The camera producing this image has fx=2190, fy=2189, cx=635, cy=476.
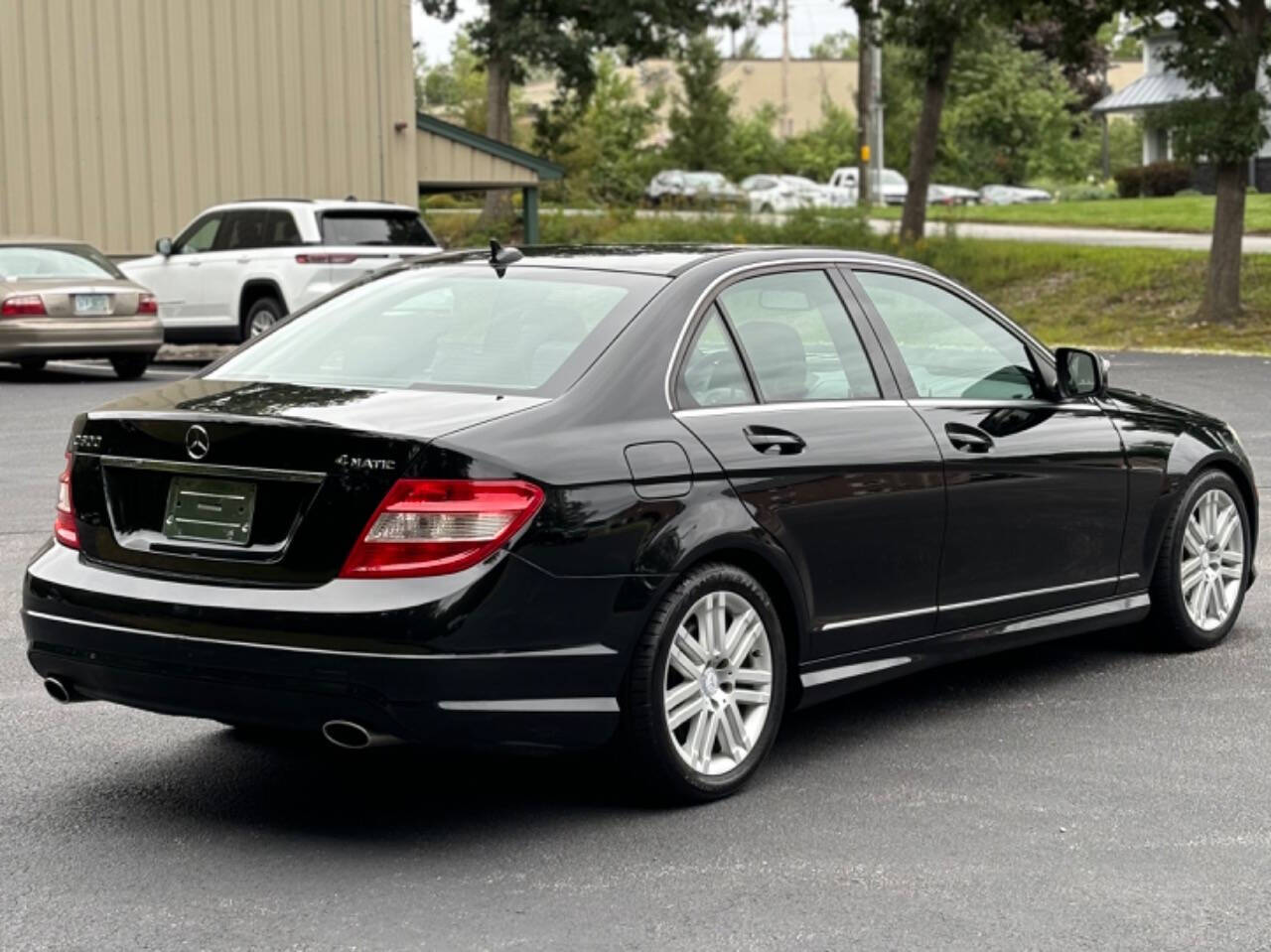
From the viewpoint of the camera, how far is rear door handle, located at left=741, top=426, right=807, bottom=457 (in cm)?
608

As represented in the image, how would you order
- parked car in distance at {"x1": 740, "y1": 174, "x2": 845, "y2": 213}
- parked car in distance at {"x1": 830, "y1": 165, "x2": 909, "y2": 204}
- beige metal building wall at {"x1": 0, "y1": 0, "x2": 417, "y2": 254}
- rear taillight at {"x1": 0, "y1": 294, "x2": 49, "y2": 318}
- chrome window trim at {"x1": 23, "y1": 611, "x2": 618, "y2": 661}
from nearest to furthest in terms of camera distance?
chrome window trim at {"x1": 23, "y1": 611, "x2": 618, "y2": 661} < rear taillight at {"x1": 0, "y1": 294, "x2": 49, "y2": 318} < beige metal building wall at {"x1": 0, "y1": 0, "x2": 417, "y2": 254} < parked car in distance at {"x1": 740, "y1": 174, "x2": 845, "y2": 213} < parked car in distance at {"x1": 830, "y1": 165, "x2": 909, "y2": 204}

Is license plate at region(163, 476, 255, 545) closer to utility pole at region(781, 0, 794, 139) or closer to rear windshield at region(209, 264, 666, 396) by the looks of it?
rear windshield at region(209, 264, 666, 396)

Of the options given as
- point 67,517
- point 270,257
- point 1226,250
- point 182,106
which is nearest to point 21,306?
point 270,257

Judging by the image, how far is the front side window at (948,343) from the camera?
689cm

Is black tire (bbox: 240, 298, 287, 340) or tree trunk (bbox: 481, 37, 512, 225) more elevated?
tree trunk (bbox: 481, 37, 512, 225)

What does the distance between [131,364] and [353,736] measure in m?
17.4

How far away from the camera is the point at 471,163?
3625 cm

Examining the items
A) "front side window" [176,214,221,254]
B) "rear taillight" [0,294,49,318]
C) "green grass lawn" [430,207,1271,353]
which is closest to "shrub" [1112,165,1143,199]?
"green grass lawn" [430,207,1271,353]

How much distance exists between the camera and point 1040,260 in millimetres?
33438

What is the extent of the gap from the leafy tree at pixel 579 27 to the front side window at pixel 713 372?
153 feet

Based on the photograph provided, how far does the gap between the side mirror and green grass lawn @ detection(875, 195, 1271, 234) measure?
29993 millimetres

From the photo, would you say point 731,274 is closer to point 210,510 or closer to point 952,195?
point 210,510

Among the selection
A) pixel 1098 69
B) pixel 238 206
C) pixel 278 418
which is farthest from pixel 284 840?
pixel 1098 69

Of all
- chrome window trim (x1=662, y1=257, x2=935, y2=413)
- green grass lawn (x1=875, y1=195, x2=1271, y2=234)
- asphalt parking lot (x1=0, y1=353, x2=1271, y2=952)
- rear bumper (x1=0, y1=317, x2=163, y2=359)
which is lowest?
rear bumper (x1=0, y1=317, x2=163, y2=359)
